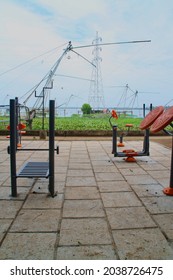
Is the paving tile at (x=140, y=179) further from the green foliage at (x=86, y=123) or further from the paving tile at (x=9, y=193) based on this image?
the green foliage at (x=86, y=123)

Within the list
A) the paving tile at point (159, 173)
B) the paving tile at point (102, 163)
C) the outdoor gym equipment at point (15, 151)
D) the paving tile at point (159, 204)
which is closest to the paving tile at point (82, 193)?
the outdoor gym equipment at point (15, 151)

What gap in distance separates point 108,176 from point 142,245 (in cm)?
210

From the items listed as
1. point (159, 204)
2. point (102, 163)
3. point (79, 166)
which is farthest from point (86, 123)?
point (159, 204)

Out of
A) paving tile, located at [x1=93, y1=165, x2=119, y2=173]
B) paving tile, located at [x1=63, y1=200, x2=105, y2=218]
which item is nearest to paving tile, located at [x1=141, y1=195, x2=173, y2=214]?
paving tile, located at [x1=63, y1=200, x2=105, y2=218]

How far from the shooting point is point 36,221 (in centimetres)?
245

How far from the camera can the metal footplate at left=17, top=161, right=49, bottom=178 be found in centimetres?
326

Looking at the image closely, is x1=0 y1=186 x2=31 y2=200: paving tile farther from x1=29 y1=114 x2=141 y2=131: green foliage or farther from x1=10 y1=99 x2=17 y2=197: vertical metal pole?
x1=29 y1=114 x2=141 y2=131: green foliage

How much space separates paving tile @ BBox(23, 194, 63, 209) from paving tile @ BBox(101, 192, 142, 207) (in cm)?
55

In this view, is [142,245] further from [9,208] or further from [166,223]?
[9,208]

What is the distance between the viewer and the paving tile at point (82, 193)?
3134mm

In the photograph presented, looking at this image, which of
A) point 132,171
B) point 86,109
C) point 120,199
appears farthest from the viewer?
point 86,109

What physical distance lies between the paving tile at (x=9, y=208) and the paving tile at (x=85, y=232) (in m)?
0.57
